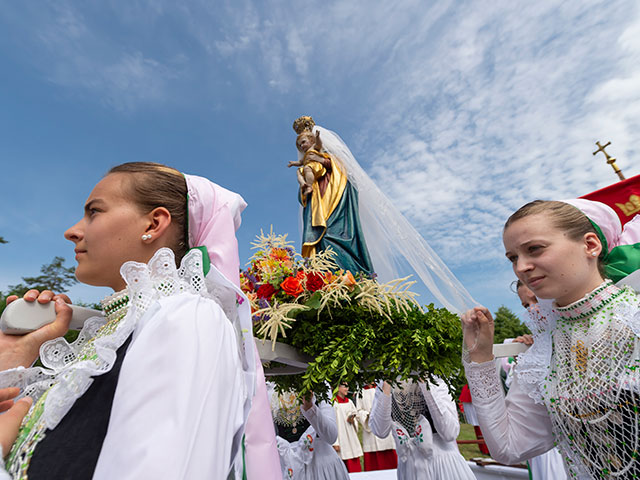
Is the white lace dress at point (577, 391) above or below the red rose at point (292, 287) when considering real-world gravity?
below

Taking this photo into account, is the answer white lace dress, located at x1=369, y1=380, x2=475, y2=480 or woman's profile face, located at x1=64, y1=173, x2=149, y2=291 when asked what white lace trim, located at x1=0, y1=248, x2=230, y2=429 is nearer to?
woman's profile face, located at x1=64, y1=173, x2=149, y2=291

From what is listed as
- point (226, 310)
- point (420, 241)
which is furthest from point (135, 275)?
point (420, 241)

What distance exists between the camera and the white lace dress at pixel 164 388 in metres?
0.70

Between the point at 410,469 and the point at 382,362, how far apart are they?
2659 mm

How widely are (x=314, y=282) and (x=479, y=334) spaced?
40.5 inches

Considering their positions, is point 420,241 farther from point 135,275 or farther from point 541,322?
point 135,275

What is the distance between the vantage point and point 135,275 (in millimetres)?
1020

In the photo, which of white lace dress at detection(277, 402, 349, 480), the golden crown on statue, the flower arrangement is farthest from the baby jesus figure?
white lace dress at detection(277, 402, 349, 480)

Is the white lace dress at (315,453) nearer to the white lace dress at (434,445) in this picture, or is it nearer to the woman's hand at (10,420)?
the white lace dress at (434,445)

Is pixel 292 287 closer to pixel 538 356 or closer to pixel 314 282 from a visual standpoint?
pixel 314 282

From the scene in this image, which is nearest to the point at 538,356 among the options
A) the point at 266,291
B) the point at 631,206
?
the point at 631,206

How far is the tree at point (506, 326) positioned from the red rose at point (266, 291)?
21.9 metres

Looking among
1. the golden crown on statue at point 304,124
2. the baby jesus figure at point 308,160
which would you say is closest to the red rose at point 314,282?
the baby jesus figure at point 308,160

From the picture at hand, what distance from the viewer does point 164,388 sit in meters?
0.77
